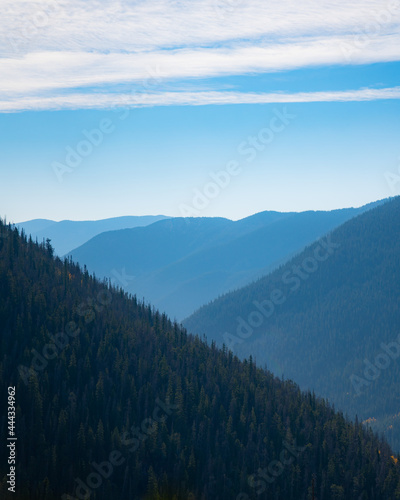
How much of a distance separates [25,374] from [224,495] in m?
75.4

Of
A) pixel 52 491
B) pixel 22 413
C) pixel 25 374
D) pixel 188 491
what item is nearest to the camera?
pixel 52 491

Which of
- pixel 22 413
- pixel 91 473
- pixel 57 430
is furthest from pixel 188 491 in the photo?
pixel 22 413

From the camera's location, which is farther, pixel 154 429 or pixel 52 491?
pixel 154 429

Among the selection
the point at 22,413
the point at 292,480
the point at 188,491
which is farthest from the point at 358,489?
the point at 22,413

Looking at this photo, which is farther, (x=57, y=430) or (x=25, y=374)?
(x=25, y=374)

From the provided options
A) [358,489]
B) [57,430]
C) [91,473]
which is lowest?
[358,489]

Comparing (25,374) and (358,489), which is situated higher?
(25,374)

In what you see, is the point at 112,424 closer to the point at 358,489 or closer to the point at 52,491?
the point at 52,491

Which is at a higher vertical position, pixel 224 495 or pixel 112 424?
pixel 112 424

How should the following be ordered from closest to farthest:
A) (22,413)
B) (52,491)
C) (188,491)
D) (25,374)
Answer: (52,491) < (188,491) < (22,413) < (25,374)

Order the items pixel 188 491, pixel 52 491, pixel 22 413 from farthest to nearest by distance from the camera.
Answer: pixel 22 413, pixel 188 491, pixel 52 491

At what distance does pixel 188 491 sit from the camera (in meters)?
173

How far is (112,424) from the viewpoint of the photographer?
198 metres

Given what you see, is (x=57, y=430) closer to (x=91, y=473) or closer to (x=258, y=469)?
(x=91, y=473)
